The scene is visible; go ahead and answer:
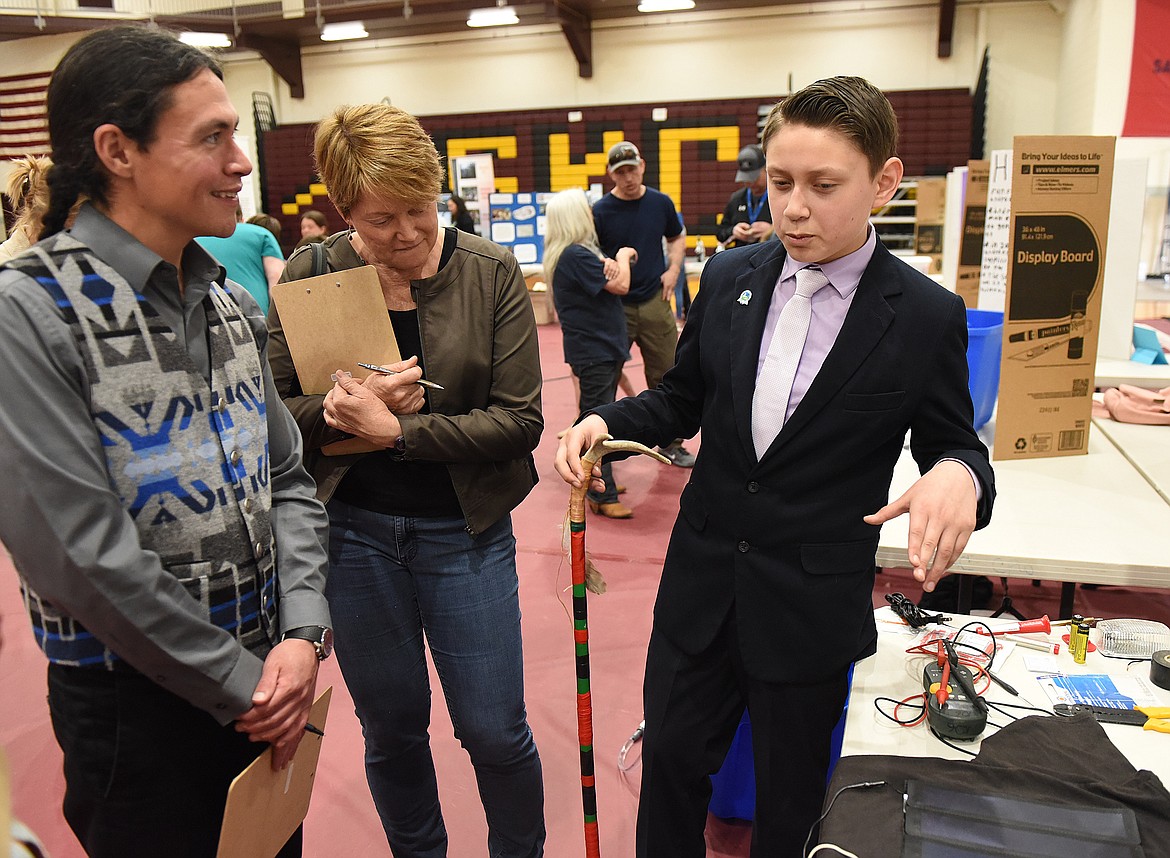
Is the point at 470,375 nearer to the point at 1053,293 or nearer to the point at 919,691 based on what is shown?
the point at 919,691

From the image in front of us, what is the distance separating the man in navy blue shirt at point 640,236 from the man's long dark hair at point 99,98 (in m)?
3.75

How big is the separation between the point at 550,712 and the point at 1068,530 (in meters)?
1.60

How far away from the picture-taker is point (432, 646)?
1.78 m

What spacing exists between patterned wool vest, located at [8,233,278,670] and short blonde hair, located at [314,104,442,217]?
372 millimetres

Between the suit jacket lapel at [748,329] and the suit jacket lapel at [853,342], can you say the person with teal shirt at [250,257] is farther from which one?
the suit jacket lapel at [853,342]

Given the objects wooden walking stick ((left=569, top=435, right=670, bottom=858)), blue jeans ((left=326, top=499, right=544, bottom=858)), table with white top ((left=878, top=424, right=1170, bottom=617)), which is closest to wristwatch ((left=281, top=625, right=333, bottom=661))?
blue jeans ((left=326, top=499, right=544, bottom=858))

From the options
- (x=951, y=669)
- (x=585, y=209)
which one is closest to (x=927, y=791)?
(x=951, y=669)

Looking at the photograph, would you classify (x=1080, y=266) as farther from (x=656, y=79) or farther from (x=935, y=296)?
(x=656, y=79)

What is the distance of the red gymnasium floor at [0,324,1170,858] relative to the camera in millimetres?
2287

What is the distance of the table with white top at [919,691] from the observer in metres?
1.42

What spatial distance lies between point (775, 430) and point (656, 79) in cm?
1223

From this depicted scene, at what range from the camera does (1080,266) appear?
267 centimetres

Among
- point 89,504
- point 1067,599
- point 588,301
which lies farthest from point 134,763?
point 588,301

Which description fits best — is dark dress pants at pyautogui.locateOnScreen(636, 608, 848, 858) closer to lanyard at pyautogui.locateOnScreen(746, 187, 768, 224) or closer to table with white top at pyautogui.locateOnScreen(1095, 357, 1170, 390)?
table with white top at pyautogui.locateOnScreen(1095, 357, 1170, 390)
